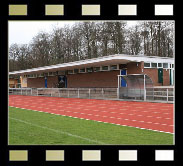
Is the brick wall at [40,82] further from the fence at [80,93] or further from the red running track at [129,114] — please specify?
the red running track at [129,114]

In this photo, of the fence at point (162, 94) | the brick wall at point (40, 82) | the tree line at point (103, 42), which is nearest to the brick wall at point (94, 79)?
the tree line at point (103, 42)

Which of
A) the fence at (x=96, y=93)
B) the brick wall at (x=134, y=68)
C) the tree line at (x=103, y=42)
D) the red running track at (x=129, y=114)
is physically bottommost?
the red running track at (x=129, y=114)

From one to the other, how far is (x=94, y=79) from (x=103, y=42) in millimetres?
4758

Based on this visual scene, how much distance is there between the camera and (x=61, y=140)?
6.53 meters

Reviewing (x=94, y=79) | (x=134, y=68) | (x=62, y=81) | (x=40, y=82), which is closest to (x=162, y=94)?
(x=134, y=68)

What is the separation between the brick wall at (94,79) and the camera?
28922 millimetres

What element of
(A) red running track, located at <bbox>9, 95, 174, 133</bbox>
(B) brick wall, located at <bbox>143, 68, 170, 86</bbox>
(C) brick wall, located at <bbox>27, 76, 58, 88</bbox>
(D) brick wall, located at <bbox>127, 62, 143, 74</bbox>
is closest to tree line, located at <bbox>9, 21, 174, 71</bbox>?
(B) brick wall, located at <bbox>143, 68, 170, 86</bbox>

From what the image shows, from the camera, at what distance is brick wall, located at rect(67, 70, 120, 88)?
28.9 m

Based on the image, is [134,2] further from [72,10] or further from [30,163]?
[30,163]

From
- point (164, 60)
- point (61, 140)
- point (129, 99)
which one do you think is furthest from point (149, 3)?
point (164, 60)

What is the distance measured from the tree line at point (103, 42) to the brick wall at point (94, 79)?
263 cm

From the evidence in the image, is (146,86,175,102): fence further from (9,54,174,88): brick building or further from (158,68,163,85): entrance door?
(158,68,163,85): entrance door

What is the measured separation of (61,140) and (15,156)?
3.78 meters
